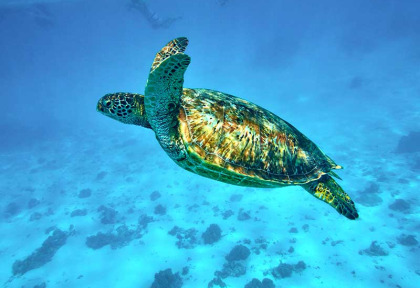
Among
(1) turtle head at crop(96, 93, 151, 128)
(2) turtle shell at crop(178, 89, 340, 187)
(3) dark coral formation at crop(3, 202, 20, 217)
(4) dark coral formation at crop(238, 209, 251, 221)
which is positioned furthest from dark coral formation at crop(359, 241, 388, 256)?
(3) dark coral formation at crop(3, 202, 20, 217)

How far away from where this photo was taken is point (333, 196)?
4328 millimetres

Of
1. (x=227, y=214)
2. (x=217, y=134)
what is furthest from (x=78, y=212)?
(x=217, y=134)

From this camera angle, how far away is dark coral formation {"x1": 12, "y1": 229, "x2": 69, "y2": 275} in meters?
13.9

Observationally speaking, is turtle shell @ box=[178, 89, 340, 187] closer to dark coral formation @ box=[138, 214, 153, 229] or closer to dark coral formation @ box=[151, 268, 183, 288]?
dark coral formation @ box=[151, 268, 183, 288]

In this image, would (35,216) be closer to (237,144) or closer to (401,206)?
(237,144)

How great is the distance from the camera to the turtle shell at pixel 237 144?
11.2ft

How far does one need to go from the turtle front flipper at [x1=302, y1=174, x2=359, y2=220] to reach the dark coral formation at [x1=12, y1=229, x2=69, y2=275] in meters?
17.2

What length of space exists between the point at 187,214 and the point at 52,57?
368 ft

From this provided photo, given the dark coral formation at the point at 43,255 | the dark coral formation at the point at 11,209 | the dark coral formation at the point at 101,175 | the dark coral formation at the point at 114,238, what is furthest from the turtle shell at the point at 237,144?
the dark coral formation at the point at 11,209

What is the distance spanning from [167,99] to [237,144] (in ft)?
4.26

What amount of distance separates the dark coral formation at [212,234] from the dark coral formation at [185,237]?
670 millimetres

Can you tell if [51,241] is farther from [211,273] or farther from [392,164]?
[392,164]

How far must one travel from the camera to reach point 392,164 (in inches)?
789

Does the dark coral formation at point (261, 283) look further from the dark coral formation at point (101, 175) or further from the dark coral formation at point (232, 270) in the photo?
the dark coral formation at point (101, 175)
